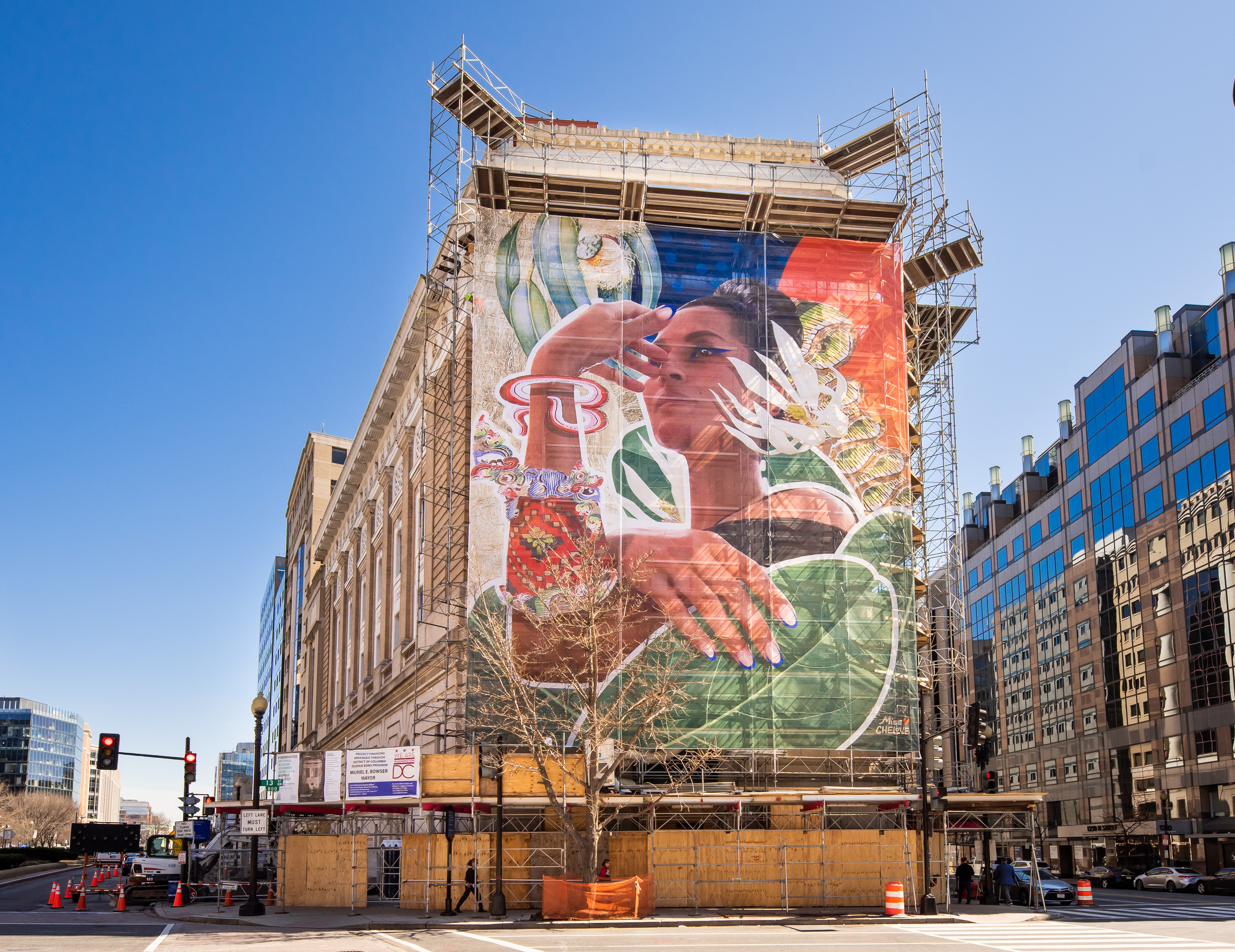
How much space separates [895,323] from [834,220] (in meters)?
4.65

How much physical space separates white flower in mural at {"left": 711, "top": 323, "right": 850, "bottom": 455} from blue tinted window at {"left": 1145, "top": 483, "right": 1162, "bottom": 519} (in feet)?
139

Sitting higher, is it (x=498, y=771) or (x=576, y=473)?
(x=576, y=473)

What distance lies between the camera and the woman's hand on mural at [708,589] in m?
39.6

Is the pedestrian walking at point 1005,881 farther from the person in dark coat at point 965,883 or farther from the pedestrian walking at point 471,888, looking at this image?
the pedestrian walking at point 471,888

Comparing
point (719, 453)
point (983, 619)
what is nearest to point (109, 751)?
point (719, 453)

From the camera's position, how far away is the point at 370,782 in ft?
107

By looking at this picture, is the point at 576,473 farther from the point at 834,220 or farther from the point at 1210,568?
the point at 1210,568

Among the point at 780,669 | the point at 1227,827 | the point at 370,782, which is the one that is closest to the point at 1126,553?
the point at 1227,827

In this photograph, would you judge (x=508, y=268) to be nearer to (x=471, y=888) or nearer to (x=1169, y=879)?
(x=471, y=888)

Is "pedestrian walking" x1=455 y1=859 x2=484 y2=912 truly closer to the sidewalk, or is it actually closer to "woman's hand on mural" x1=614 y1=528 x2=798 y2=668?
the sidewalk

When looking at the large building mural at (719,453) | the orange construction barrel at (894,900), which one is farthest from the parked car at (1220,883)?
the orange construction barrel at (894,900)

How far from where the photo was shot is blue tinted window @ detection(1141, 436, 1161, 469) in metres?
76.7

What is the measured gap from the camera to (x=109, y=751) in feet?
123

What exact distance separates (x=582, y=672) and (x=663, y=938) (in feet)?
37.3
